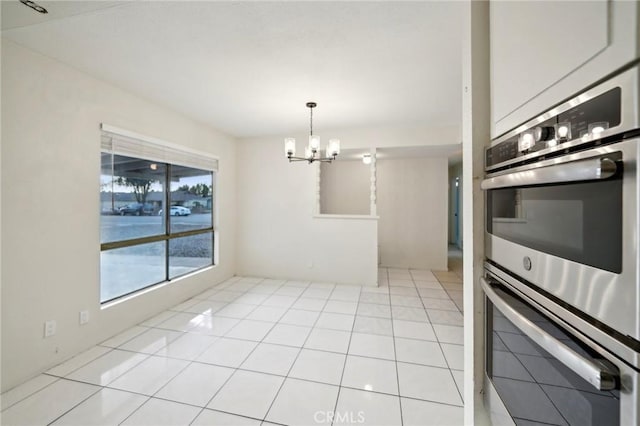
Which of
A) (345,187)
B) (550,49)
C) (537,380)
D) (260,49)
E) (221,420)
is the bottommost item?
(221,420)

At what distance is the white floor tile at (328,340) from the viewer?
2.37 m

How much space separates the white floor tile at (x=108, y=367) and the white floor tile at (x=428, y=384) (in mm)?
2142

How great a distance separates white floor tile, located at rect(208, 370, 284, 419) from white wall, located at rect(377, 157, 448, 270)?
13.2 ft

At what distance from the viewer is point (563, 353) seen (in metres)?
0.57

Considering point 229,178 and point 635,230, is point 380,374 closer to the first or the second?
point 635,230

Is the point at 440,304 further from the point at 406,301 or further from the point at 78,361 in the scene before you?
the point at 78,361

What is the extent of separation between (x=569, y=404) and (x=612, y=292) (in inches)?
12.8

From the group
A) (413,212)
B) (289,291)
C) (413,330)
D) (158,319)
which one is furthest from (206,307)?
(413,212)

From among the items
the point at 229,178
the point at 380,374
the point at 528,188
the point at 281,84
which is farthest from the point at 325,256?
the point at 528,188

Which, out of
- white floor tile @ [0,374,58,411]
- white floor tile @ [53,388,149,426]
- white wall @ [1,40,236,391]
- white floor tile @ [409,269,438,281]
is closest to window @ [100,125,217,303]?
white wall @ [1,40,236,391]

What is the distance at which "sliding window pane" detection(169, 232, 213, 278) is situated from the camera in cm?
350

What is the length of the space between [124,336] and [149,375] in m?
0.85

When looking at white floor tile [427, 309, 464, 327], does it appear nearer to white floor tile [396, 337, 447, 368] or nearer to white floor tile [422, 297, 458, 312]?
white floor tile [422, 297, 458, 312]

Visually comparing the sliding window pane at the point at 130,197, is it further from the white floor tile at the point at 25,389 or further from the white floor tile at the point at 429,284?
the white floor tile at the point at 429,284
